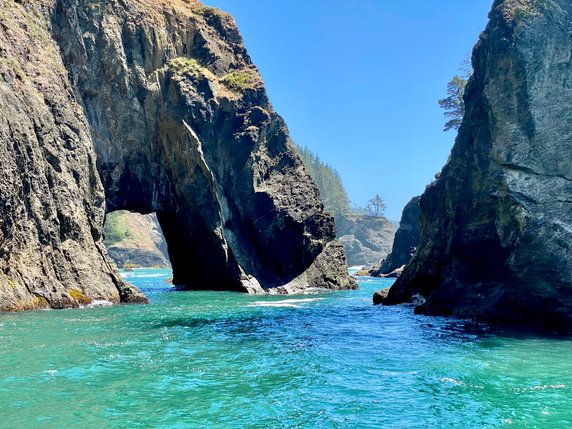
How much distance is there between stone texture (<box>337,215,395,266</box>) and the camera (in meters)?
140

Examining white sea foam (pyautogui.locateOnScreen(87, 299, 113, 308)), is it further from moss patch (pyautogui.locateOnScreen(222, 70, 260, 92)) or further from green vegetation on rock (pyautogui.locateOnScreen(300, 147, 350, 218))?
green vegetation on rock (pyautogui.locateOnScreen(300, 147, 350, 218))

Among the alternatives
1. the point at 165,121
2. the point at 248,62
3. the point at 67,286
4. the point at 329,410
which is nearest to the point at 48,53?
the point at 165,121

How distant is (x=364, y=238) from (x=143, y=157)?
111 meters

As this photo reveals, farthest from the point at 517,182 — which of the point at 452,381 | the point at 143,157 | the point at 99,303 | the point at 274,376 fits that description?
the point at 143,157

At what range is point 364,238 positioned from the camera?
150 meters

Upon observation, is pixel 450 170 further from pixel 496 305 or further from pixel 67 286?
pixel 67 286

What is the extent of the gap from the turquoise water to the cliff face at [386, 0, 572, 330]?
280 cm

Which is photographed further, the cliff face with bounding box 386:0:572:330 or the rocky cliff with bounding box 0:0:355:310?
the rocky cliff with bounding box 0:0:355:310

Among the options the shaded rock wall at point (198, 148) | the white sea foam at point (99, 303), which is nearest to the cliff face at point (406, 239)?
the shaded rock wall at point (198, 148)

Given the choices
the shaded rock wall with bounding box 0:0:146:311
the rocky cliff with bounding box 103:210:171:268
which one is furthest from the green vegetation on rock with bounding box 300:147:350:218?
the shaded rock wall with bounding box 0:0:146:311

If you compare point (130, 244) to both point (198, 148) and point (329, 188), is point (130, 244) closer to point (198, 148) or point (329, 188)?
point (329, 188)

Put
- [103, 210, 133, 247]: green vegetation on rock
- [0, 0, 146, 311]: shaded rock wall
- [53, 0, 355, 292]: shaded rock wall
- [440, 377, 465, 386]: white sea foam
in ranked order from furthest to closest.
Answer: [103, 210, 133, 247]: green vegetation on rock, [53, 0, 355, 292]: shaded rock wall, [0, 0, 146, 311]: shaded rock wall, [440, 377, 465, 386]: white sea foam

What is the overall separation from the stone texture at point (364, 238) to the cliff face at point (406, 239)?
5297 centimetres

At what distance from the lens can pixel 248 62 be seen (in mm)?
55938
